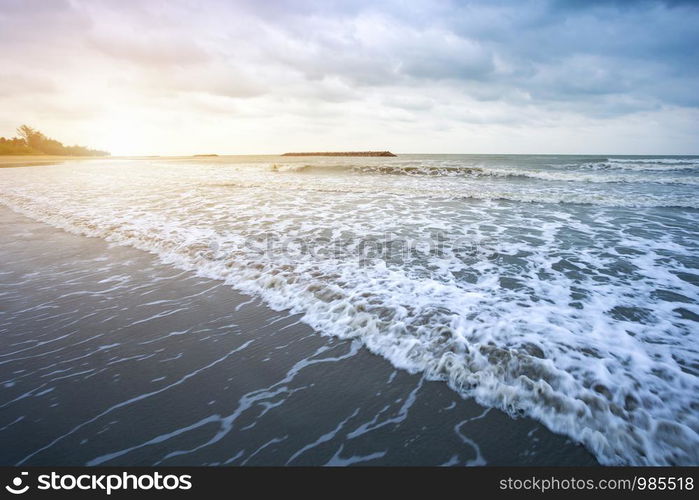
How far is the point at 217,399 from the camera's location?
3.04 m

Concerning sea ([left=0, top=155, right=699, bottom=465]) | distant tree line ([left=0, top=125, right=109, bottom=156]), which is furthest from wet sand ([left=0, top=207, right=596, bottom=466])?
distant tree line ([left=0, top=125, right=109, bottom=156])

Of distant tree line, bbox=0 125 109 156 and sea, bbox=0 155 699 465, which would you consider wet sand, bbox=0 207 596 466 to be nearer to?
sea, bbox=0 155 699 465

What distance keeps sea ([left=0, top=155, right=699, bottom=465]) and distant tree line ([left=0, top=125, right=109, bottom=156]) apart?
4930 inches

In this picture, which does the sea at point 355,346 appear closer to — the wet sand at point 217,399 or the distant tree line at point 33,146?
the wet sand at point 217,399

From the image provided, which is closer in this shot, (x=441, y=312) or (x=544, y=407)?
(x=544, y=407)

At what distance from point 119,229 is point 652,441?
464 inches

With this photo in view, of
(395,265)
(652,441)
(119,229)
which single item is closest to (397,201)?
(395,265)

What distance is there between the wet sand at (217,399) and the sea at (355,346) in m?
0.02

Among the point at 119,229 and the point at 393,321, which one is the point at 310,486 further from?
the point at 119,229

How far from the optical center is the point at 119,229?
932 cm

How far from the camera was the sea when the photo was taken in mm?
2572

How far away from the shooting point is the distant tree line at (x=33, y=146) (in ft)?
297

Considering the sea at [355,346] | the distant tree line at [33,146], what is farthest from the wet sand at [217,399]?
the distant tree line at [33,146]

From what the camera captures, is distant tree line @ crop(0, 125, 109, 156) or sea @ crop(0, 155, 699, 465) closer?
sea @ crop(0, 155, 699, 465)
